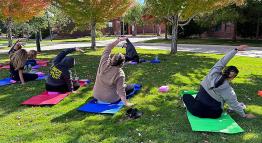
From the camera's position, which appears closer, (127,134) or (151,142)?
(151,142)

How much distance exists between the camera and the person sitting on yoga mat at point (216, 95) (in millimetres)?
6391

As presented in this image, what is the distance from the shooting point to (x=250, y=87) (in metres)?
9.80

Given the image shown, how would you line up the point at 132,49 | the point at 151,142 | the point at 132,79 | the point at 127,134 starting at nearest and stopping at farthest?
1. the point at 151,142
2. the point at 127,134
3. the point at 132,79
4. the point at 132,49

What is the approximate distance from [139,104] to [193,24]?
113 ft

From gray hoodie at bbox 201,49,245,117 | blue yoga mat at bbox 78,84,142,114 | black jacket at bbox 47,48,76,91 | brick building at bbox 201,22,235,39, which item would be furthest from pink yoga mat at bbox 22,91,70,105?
brick building at bbox 201,22,235,39

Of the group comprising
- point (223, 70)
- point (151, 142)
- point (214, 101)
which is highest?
point (223, 70)

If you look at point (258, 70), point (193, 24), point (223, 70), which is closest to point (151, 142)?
point (223, 70)

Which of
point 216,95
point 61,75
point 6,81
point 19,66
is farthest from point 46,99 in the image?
point 216,95

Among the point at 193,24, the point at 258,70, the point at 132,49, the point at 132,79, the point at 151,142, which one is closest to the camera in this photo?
the point at 151,142

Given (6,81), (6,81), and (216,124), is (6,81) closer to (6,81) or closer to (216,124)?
(6,81)

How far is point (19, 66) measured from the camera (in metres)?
10.4

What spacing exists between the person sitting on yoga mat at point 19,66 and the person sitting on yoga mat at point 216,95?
5881 mm

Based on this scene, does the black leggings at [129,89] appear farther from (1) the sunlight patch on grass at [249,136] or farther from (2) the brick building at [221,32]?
(2) the brick building at [221,32]

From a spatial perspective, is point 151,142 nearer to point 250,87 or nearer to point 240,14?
point 250,87
